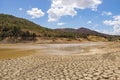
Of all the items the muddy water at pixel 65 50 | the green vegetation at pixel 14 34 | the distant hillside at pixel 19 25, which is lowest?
the muddy water at pixel 65 50

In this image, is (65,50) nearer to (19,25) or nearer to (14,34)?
(14,34)

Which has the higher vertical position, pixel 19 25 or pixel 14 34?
pixel 19 25

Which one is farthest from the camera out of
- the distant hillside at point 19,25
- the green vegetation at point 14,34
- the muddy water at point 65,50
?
the distant hillside at point 19,25

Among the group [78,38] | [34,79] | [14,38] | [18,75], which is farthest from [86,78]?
[78,38]

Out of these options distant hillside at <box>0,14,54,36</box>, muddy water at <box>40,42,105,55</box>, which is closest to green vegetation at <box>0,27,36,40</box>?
distant hillside at <box>0,14,54,36</box>

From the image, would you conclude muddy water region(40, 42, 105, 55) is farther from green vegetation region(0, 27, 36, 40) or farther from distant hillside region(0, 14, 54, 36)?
distant hillside region(0, 14, 54, 36)

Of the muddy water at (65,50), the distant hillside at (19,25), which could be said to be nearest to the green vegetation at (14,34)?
the distant hillside at (19,25)

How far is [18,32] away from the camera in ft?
271

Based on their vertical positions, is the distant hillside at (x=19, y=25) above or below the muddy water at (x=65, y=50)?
above

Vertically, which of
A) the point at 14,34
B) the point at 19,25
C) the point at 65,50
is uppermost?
the point at 19,25

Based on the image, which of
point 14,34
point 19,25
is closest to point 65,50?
point 14,34

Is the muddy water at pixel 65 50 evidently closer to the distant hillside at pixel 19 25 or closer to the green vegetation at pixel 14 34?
the green vegetation at pixel 14 34

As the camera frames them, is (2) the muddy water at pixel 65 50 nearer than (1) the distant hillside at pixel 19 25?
Yes

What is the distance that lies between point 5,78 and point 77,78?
3.55 metres
